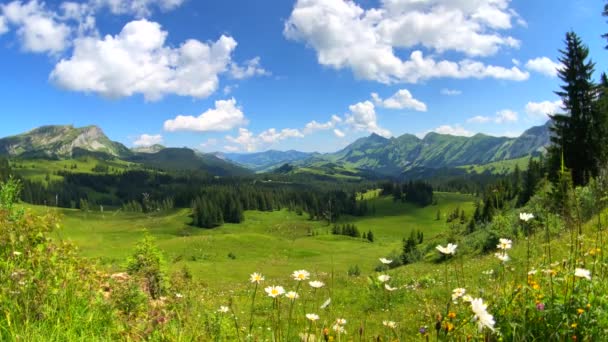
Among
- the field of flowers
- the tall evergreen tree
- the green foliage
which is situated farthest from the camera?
the tall evergreen tree

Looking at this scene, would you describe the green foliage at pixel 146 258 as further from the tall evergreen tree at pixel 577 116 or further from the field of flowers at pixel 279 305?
the tall evergreen tree at pixel 577 116

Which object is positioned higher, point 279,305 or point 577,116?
point 577,116

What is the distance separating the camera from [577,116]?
43.2 meters

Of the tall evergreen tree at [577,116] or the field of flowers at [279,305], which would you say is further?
the tall evergreen tree at [577,116]

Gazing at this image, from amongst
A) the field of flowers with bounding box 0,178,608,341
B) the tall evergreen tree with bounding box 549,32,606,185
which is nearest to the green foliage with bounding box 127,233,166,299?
the field of flowers with bounding box 0,178,608,341

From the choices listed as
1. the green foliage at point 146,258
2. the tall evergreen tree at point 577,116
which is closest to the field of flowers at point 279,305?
the green foliage at point 146,258

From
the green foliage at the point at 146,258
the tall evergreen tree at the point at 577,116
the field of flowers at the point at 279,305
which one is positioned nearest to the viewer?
the field of flowers at the point at 279,305

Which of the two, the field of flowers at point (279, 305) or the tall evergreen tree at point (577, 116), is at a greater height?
the tall evergreen tree at point (577, 116)

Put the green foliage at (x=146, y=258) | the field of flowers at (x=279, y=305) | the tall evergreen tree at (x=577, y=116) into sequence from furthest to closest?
the tall evergreen tree at (x=577, y=116)
the green foliage at (x=146, y=258)
the field of flowers at (x=279, y=305)

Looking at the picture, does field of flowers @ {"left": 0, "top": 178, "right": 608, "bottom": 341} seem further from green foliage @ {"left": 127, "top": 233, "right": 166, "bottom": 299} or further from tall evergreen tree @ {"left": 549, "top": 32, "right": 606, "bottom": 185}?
tall evergreen tree @ {"left": 549, "top": 32, "right": 606, "bottom": 185}

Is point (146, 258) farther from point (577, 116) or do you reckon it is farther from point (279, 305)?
point (577, 116)

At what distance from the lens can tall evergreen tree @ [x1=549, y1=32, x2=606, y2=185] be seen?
41.8 m

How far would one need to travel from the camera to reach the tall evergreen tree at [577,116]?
1645 inches

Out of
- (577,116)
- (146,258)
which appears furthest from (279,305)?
(577,116)
